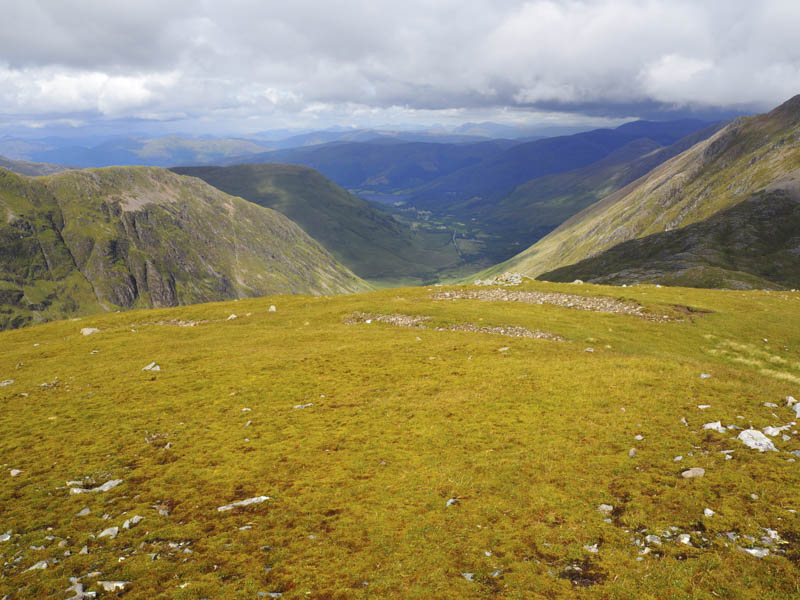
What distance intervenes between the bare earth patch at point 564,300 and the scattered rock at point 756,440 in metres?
33.9

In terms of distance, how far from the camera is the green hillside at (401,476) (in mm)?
12000

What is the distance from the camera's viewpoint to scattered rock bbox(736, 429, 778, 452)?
16.7 meters

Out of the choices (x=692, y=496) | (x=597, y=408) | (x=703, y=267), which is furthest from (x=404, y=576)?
(x=703, y=267)

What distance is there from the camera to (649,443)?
18.3 meters

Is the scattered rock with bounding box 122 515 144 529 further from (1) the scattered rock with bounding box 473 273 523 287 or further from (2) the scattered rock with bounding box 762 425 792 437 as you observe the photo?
(1) the scattered rock with bounding box 473 273 523 287

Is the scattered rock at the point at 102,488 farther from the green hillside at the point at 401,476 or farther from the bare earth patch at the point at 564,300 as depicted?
the bare earth patch at the point at 564,300

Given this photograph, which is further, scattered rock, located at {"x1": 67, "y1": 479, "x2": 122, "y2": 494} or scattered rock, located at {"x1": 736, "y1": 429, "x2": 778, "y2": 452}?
scattered rock, located at {"x1": 67, "y1": 479, "x2": 122, "y2": 494}

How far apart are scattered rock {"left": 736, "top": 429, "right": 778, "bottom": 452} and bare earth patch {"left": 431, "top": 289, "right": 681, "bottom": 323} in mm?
33924

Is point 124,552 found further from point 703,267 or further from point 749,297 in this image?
point 703,267

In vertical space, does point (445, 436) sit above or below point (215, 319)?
above

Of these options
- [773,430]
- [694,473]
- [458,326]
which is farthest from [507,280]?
[694,473]

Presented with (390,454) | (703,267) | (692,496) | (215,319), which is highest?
(692,496)

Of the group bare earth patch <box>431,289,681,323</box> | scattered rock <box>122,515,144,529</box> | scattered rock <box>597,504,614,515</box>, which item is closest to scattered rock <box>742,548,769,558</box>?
scattered rock <box>597,504,614,515</box>

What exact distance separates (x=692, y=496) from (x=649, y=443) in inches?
157
